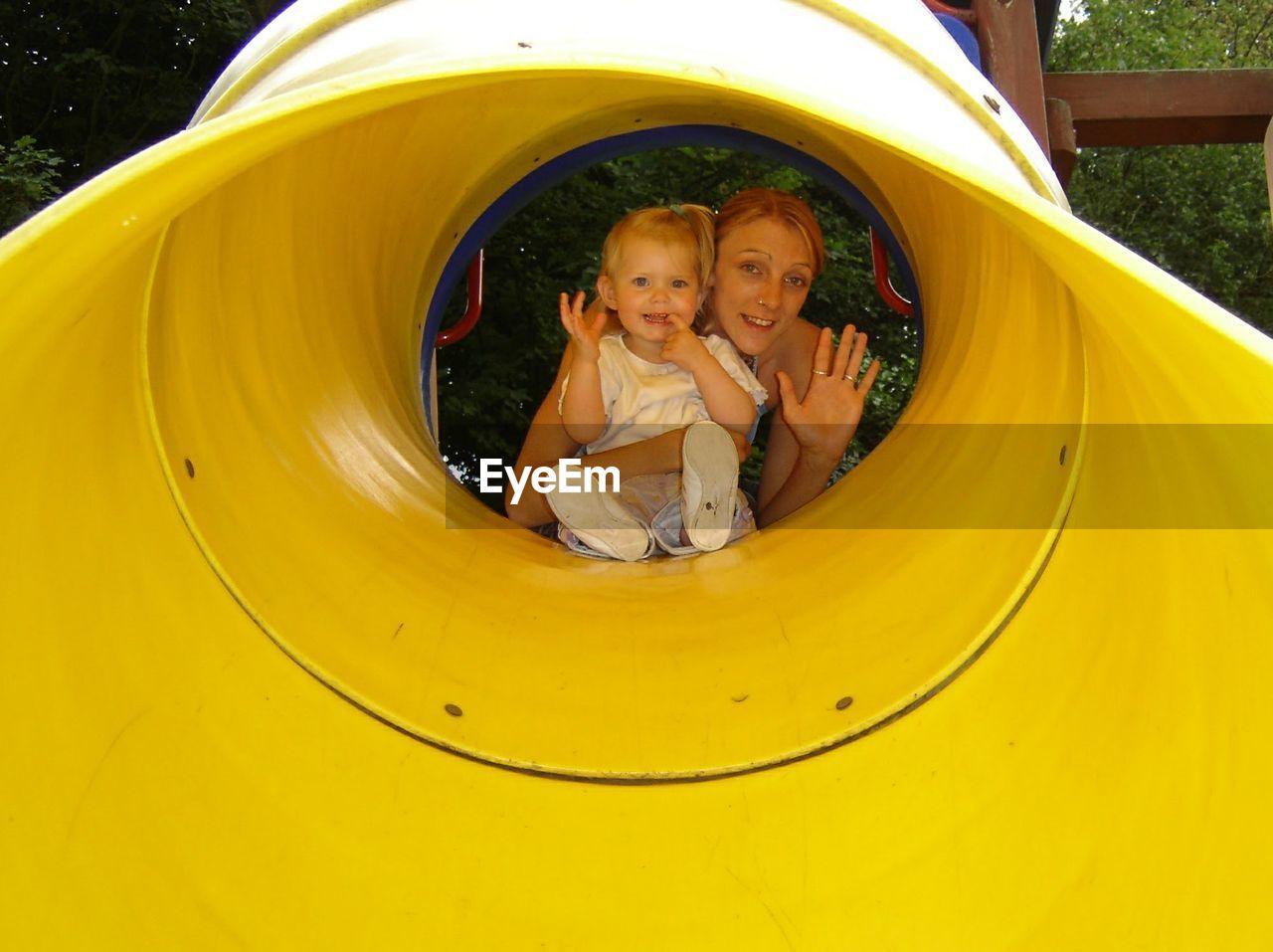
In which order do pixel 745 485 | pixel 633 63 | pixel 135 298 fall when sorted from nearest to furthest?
pixel 633 63 → pixel 135 298 → pixel 745 485

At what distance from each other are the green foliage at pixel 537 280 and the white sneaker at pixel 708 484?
4.06m

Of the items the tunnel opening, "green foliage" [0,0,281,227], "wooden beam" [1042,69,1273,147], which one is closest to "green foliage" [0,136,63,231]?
"green foliage" [0,0,281,227]

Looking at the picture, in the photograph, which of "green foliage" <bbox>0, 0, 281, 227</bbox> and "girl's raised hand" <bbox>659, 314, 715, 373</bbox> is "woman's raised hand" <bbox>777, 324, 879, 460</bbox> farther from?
"green foliage" <bbox>0, 0, 281, 227</bbox>

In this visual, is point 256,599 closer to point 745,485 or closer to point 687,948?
point 687,948

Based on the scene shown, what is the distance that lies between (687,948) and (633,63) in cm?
133

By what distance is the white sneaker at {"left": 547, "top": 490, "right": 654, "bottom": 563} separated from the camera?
2.75m

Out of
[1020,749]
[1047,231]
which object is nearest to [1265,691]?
[1020,749]

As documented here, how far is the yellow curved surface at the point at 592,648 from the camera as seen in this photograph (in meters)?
1.62

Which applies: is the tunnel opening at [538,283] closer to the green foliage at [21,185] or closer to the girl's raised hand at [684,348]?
the green foliage at [21,185]

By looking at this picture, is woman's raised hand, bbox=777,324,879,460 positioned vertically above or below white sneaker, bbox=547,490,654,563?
above

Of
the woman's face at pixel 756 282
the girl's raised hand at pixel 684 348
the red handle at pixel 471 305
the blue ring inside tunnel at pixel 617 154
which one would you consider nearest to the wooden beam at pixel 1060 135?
the blue ring inside tunnel at pixel 617 154

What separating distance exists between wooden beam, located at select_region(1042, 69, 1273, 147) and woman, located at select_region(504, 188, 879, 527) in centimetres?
259

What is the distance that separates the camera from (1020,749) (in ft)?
6.66

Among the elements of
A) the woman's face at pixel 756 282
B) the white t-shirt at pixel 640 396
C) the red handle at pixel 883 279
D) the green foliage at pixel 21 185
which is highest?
the green foliage at pixel 21 185
